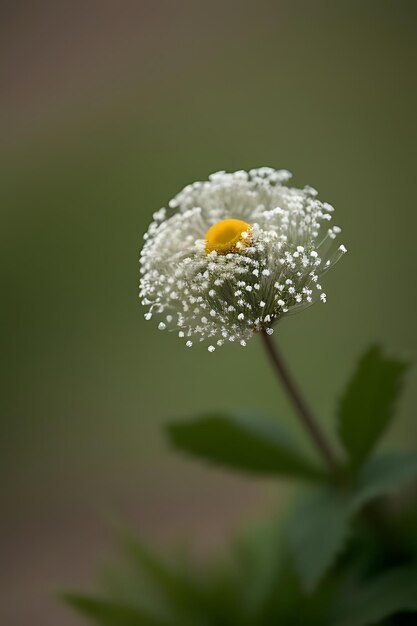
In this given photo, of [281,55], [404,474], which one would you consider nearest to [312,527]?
[404,474]

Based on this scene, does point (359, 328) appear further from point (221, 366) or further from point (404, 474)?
point (404, 474)

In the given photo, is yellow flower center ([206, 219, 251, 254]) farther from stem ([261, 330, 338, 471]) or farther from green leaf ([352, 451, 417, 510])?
green leaf ([352, 451, 417, 510])

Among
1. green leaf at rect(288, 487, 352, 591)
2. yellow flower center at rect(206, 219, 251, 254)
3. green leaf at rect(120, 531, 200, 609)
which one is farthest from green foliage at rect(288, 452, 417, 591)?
yellow flower center at rect(206, 219, 251, 254)

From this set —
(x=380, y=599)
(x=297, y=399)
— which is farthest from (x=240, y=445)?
(x=380, y=599)

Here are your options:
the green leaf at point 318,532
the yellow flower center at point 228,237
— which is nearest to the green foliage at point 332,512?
the green leaf at point 318,532

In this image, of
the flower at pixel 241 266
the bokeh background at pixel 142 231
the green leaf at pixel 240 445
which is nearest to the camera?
the flower at pixel 241 266

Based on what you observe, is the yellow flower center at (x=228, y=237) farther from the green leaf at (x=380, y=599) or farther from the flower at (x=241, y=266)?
the green leaf at (x=380, y=599)
